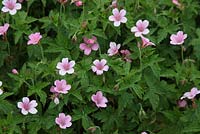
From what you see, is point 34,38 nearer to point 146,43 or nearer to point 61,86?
point 61,86

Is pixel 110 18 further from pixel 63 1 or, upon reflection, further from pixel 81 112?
pixel 81 112

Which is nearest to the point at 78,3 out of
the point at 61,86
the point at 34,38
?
the point at 34,38

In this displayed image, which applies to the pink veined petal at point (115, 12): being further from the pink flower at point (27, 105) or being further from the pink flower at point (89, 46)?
the pink flower at point (27, 105)

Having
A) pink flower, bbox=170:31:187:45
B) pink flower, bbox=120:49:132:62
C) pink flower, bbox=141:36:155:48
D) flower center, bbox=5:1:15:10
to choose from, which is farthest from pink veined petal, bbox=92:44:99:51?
flower center, bbox=5:1:15:10

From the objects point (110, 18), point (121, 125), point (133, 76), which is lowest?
point (121, 125)

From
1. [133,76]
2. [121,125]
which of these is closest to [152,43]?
[133,76]

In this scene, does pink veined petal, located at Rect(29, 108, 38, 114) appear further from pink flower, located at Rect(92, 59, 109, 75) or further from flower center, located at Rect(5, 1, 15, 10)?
flower center, located at Rect(5, 1, 15, 10)

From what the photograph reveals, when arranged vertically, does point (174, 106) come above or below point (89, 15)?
below

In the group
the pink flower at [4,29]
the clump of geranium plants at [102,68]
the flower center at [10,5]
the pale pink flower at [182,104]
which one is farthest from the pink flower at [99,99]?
the flower center at [10,5]
